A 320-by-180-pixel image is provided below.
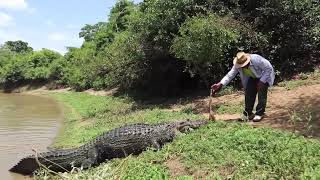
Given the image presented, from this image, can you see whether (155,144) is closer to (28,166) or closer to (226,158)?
(226,158)

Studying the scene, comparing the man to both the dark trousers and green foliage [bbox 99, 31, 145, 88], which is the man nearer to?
the dark trousers

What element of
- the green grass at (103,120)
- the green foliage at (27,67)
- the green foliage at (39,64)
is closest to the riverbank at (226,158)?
the green grass at (103,120)

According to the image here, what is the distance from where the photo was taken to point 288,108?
10484 mm

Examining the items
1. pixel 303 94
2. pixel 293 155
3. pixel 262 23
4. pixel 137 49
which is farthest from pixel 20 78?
pixel 293 155

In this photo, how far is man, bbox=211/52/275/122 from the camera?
28.9 ft

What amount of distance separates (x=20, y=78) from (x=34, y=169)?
36578 millimetres

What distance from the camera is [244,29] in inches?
595

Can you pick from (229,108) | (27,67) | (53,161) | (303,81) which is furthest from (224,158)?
(27,67)

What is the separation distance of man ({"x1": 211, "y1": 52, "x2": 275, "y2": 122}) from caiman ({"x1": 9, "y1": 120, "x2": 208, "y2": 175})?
98 cm

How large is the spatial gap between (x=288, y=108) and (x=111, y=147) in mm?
4202

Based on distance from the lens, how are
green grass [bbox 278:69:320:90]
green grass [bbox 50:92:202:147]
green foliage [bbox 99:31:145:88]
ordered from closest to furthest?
green grass [bbox 50:92:202:147] → green grass [bbox 278:69:320:90] → green foliage [bbox 99:31:145:88]

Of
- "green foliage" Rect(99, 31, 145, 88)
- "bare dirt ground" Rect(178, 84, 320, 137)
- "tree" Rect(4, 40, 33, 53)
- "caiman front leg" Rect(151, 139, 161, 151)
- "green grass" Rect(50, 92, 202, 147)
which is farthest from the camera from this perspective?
"tree" Rect(4, 40, 33, 53)

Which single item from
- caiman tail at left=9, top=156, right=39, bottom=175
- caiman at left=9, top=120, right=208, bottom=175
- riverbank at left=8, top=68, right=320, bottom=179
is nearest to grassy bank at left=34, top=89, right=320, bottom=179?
riverbank at left=8, top=68, right=320, bottom=179

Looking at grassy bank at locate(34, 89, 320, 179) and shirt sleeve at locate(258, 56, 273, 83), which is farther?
shirt sleeve at locate(258, 56, 273, 83)
